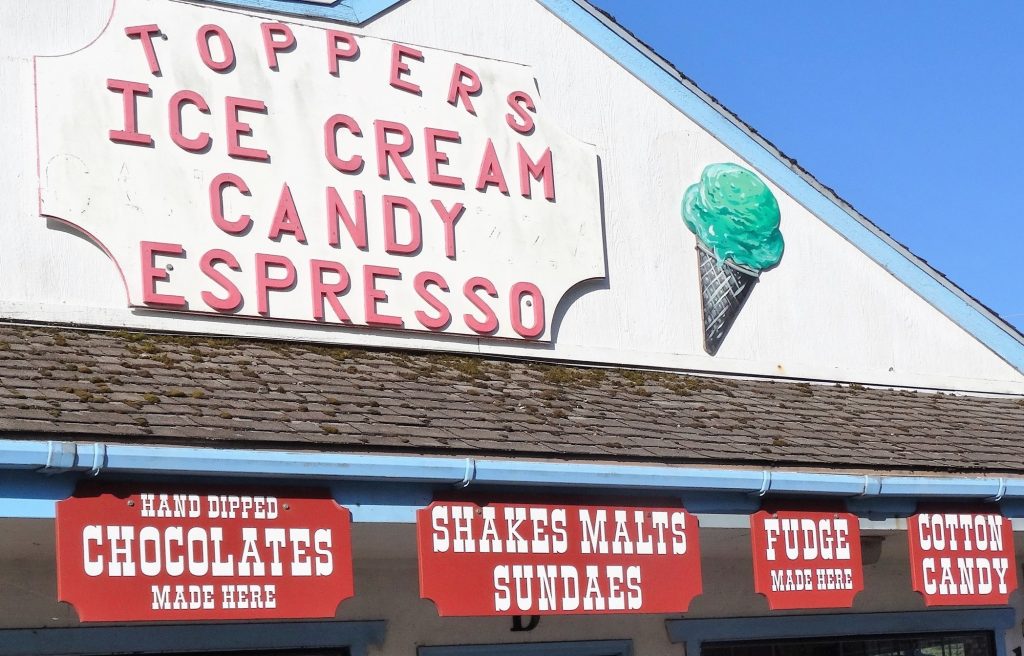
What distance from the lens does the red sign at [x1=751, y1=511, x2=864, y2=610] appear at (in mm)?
8172

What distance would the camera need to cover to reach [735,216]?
11047 millimetres

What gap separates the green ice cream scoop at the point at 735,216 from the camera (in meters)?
10.9

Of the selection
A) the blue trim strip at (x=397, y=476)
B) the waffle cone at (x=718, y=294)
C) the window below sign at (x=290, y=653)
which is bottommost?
the window below sign at (x=290, y=653)

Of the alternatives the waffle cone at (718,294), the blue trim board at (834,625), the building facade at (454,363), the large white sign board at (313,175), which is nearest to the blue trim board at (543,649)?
the building facade at (454,363)

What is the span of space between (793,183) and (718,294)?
1.26 metres

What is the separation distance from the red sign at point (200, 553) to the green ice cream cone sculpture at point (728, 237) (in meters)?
4.54

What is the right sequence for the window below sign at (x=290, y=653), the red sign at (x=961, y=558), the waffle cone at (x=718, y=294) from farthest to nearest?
the waffle cone at (x=718, y=294) < the red sign at (x=961, y=558) < the window below sign at (x=290, y=653)

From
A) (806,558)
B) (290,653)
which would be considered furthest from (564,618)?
(290,653)

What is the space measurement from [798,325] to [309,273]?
13.2 feet

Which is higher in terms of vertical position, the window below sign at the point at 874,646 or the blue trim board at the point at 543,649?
the blue trim board at the point at 543,649

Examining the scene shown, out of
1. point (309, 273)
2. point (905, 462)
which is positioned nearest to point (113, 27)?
point (309, 273)

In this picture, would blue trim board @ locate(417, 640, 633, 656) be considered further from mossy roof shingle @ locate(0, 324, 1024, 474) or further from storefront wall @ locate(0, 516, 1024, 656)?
mossy roof shingle @ locate(0, 324, 1024, 474)

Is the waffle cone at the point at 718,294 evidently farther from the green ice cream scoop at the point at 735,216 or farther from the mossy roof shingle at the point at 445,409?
the mossy roof shingle at the point at 445,409

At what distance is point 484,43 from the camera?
1024cm
